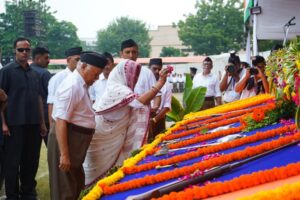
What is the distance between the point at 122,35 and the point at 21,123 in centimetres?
5235

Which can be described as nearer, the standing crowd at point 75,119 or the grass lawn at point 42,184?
the standing crowd at point 75,119

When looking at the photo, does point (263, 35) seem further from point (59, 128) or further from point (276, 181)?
point (276, 181)

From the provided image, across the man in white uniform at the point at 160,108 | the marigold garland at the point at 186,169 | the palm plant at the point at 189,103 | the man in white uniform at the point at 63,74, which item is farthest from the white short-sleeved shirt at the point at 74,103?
the palm plant at the point at 189,103

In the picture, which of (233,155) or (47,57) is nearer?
(233,155)

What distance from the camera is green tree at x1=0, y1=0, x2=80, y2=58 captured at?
116 feet

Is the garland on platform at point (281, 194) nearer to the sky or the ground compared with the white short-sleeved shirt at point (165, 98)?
nearer to the sky

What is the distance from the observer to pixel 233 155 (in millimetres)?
2670

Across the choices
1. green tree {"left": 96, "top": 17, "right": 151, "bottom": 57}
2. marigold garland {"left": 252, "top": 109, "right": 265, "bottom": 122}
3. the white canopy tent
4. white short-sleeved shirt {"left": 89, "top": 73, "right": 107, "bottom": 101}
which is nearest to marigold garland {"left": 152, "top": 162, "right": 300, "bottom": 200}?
marigold garland {"left": 252, "top": 109, "right": 265, "bottom": 122}

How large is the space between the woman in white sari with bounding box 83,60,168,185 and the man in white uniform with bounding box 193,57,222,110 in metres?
3.44

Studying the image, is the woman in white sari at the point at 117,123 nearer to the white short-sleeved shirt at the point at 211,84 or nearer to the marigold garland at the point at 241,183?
the marigold garland at the point at 241,183

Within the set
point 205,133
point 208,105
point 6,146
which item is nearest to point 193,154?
point 205,133

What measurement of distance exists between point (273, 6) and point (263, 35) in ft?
6.95

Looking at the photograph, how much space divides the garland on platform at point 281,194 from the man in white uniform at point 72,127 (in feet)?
7.07

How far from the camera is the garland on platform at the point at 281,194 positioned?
5.30 ft
